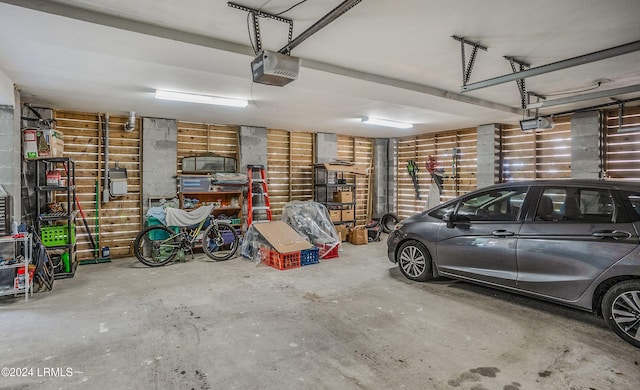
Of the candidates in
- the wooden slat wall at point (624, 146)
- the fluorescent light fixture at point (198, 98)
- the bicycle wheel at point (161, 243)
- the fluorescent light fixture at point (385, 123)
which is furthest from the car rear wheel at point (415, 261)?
the wooden slat wall at point (624, 146)

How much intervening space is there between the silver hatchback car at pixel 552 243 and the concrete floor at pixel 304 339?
30cm

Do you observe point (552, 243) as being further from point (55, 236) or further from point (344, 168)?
point (55, 236)

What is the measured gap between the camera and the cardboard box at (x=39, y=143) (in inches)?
185

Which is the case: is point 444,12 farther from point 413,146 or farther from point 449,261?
point 413,146

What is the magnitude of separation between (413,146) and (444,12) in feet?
22.3

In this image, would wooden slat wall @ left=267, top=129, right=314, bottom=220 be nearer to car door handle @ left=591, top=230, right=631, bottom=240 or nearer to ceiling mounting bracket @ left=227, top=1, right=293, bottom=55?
ceiling mounting bracket @ left=227, top=1, right=293, bottom=55

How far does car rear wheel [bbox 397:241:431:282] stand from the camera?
448cm

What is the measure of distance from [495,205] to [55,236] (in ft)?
19.8

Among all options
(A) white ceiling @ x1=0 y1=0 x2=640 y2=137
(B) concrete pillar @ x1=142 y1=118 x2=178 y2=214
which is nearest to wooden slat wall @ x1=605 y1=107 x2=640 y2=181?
(A) white ceiling @ x1=0 y1=0 x2=640 y2=137

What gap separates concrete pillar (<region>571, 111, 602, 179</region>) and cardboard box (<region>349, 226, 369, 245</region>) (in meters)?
4.04

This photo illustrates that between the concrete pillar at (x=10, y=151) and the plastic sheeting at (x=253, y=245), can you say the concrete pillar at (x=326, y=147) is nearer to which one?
the plastic sheeting at (x=253, y=245)

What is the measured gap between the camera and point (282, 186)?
8.20m

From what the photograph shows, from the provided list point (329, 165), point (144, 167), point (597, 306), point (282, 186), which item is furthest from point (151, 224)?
point (597, 306)

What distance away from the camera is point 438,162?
860 cm
